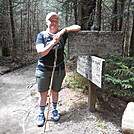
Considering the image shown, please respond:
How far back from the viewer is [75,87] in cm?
438

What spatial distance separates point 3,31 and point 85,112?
742 centimetres

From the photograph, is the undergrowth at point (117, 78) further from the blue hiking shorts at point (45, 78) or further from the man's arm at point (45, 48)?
the man's arm at point (45, 48)

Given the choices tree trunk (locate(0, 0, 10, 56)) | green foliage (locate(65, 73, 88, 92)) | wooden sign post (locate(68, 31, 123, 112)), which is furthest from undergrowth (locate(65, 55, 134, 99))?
tree trunk (locate(0, 0, 10, 56))

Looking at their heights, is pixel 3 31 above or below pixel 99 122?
above

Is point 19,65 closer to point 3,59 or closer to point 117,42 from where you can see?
point 3,59

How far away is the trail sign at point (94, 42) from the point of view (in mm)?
2623

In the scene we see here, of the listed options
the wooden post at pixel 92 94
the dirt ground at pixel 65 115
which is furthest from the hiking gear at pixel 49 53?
the dirt ground at pixel 65 115

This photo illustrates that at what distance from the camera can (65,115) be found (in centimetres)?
320

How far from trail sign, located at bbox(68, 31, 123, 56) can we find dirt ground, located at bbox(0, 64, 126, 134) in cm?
144

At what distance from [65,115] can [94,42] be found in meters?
1.80

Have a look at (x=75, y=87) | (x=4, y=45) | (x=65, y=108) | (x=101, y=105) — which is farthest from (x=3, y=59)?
(x=101, y=105)

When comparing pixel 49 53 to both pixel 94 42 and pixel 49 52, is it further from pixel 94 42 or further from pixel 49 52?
pixel 94 42

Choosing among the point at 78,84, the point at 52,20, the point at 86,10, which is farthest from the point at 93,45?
the point at 86,10

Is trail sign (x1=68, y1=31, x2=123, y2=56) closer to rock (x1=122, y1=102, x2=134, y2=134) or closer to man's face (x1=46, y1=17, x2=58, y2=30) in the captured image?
man's face (x1=46, y1=17, x2=58, y2=30)
